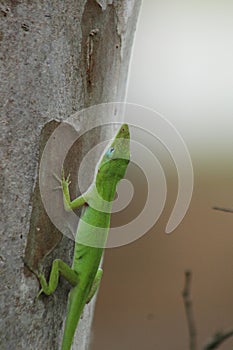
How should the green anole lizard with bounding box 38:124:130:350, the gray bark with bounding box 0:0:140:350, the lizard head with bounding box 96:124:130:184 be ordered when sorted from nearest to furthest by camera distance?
the gray bark with bounding box 0:0:140:350
the green anole lizard with bounding box 38:124:130:350
the lizard head with bounding box 96:124:130:184

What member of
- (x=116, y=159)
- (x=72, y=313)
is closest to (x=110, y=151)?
(x=116, y=159)

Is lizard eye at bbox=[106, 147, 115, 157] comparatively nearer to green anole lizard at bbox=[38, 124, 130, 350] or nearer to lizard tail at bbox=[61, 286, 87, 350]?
green anole lizard at bbox=[38, 124, 130, 350]

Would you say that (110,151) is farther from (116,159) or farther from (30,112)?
(30,112)

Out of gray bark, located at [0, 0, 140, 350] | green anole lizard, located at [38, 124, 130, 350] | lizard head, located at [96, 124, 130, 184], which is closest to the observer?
gray bark, located at [0, 0, 140, 350]

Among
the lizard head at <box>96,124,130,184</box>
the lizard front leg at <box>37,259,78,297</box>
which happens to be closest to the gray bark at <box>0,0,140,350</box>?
the lizard front leg at <box>37,259,78,297</box>

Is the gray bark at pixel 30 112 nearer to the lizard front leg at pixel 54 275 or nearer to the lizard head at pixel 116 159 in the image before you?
the lizard front leg at pixel 54 275

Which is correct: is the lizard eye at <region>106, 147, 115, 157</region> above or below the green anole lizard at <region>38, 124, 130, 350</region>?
above

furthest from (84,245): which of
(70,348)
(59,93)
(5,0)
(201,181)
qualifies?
(201,181)
